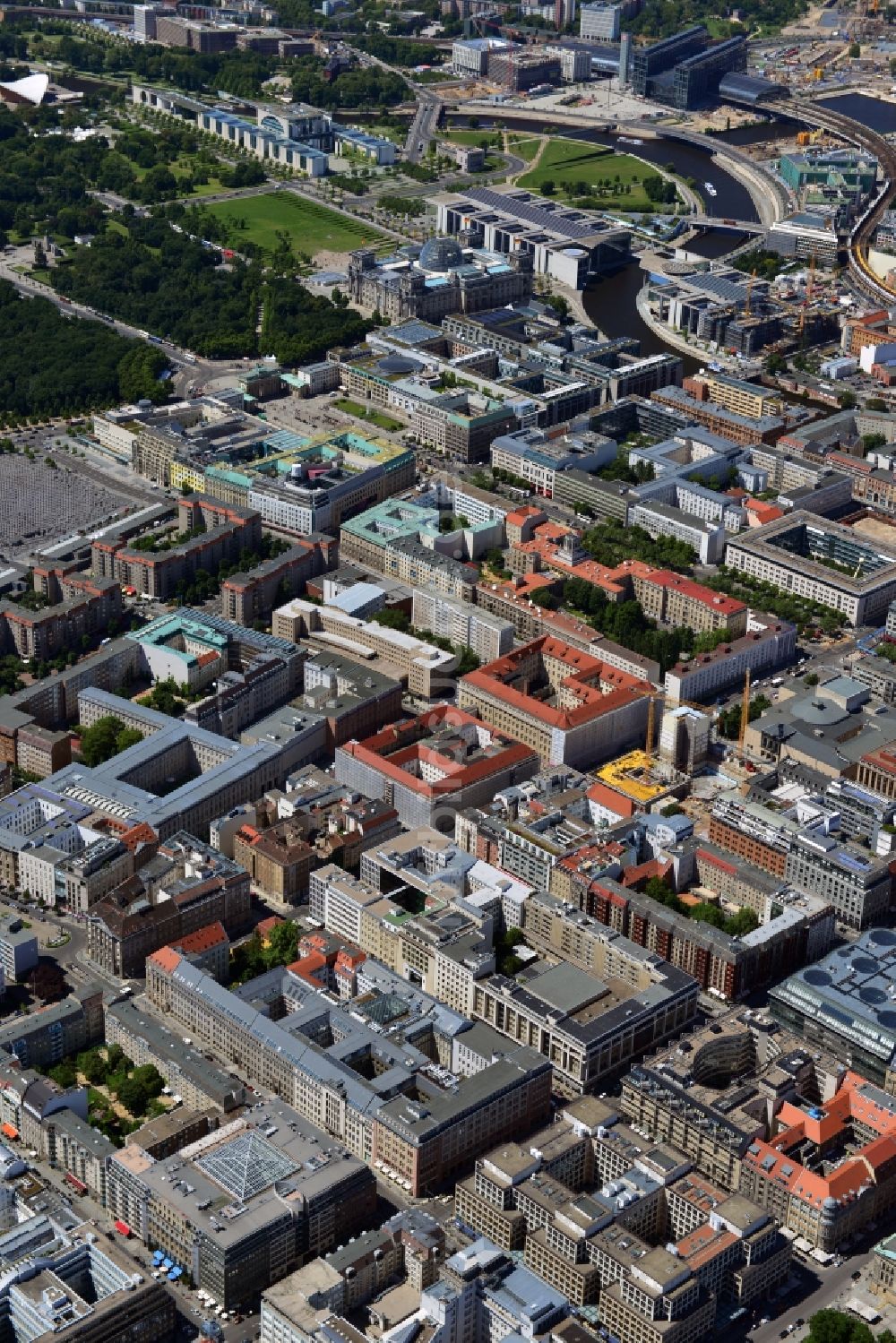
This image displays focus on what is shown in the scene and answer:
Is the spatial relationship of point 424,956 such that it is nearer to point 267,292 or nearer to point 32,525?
point 32,525

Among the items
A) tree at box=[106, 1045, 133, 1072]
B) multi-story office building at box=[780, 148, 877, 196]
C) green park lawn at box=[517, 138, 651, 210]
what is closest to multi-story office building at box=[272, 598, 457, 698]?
tree at box=[106, 1045, 133, 1072]

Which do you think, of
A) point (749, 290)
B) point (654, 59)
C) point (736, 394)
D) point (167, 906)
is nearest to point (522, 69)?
point (654, 59)

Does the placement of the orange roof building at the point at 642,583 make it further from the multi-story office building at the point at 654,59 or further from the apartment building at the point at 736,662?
the multi-story office building at the point at 654,59

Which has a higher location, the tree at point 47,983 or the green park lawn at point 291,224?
the green park lawn at point 291,224

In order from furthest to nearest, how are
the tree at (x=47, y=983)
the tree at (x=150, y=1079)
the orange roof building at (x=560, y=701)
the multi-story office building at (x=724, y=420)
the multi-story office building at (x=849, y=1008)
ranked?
the multi-story office building at (x=724, y=420) < the orange roof building at (x=560, y=701) < the tree at (x=47, y=983) < the multi-story office building at (x=849, y=1008) < the tree at (x=150, y=1079)

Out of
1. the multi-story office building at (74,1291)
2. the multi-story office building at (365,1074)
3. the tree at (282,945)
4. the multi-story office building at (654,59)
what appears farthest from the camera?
the multi-story office building at (654,59)

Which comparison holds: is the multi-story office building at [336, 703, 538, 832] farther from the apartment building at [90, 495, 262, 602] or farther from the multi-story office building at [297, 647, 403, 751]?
the apartment building at [90, 495, 262, 602]

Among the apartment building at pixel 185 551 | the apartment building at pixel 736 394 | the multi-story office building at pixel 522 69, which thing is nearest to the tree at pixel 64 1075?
the apartment building at pixel 185 551
